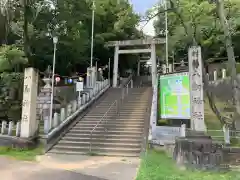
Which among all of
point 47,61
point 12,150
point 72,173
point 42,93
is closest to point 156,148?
point 72,173

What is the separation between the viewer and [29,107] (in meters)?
12.7

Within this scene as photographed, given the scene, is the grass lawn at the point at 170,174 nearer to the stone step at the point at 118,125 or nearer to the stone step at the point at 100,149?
the stone step at the point at 100,149

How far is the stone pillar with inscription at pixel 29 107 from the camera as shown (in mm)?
12477

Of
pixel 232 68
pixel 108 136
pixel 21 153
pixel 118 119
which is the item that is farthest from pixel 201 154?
pixel 118 119

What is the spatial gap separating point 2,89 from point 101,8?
574 inches

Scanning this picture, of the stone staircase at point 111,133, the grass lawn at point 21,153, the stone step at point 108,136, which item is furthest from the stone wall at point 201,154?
the grass lawn at point 21,153

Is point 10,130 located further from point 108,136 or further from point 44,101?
point 44,101

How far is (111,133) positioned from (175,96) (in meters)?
3.56

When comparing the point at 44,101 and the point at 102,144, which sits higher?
the point at 44,101

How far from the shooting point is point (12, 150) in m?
12.2

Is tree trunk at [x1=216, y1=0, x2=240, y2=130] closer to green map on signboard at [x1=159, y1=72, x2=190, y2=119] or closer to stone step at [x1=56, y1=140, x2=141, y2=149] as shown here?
green map on signboard at [x1=159, y1=72, x2=190, y2=119]

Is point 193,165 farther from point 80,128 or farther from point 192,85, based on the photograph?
point 80,128

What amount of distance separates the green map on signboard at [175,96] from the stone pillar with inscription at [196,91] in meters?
2.03

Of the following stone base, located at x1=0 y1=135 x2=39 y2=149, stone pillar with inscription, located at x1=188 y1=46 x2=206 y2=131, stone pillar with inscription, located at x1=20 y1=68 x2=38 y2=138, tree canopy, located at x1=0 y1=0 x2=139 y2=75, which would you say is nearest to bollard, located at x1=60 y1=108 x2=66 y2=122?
stone pillar with inscription, located at x1=20 y1=68 x2=38 y2=138
